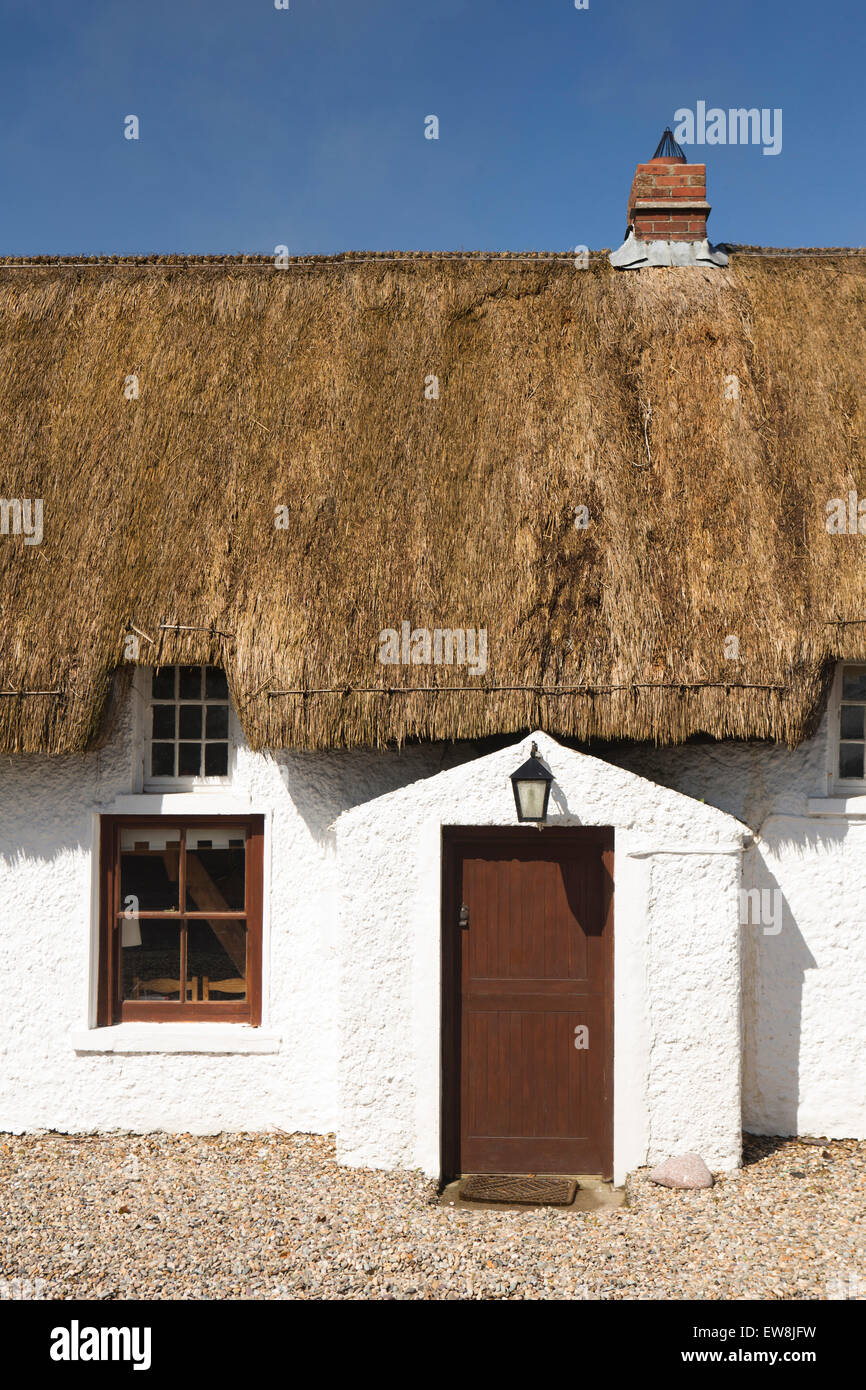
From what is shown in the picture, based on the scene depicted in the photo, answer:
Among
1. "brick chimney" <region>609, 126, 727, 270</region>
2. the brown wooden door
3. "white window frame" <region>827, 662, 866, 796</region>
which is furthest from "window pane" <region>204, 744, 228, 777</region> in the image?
"brick chimney" <region>609, 126, 727, 270</region>

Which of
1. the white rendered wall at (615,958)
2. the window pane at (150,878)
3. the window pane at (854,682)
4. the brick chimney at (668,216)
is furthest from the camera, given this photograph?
the brick chimney at (668,216)

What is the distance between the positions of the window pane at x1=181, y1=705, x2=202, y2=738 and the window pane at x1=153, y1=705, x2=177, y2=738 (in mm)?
81

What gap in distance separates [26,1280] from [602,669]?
4.83 m

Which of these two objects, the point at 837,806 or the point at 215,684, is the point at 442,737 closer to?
the point at 215,684

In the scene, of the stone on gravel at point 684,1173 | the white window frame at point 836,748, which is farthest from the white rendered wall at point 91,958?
the white window frame at point 836,748

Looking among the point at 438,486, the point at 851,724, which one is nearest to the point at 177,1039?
the point at 438,486

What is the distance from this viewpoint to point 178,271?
8672 mm

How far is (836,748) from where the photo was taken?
6.88 m

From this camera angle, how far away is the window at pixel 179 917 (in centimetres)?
695

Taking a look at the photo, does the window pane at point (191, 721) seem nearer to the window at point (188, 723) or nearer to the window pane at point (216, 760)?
the window at point (188, 723)

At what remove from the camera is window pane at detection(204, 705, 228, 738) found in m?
7.16

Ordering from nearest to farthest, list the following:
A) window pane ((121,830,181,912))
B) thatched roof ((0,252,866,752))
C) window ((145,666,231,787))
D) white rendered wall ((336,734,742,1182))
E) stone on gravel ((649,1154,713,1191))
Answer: stone on gravel ((649,1154,713,1191)) → white rendered wall ((336,734,742,1182)) → thatched roof ((0,252,866,752)) → window pane ((121,830,181,912)) → window ((145,666,231,787))

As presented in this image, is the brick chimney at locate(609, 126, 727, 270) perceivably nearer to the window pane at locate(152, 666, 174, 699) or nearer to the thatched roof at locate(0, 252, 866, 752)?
the thatched roof at locate(0, 252, 866, 752)

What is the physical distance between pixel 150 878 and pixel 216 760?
3.30 ft
